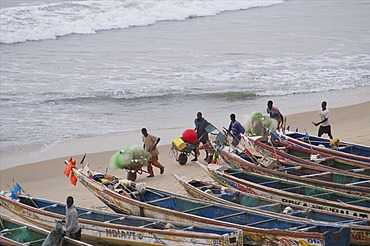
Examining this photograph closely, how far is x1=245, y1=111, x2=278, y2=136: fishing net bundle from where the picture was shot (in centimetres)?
1605

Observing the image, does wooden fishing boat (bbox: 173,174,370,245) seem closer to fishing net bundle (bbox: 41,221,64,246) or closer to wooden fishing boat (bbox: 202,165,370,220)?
wooden fishing boat (bbox: 202,165,370,220)

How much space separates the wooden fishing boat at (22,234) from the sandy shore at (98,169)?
272 cm

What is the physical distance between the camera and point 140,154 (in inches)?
589

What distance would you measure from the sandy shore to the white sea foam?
1973cm

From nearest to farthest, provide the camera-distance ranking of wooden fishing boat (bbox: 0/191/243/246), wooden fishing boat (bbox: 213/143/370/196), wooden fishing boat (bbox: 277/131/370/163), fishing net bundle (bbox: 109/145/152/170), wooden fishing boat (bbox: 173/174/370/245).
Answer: wooden fishing boat (bbox: 0/191/243/246) → wooden fishing boat (bbox: 173/174/370/245) → wooden fishing boat (bbox: 213/143/370/196) → wooden fishing boat (bbox: 277/131/370/163) → fishing net bundle (bbox: 109/145/152/170)

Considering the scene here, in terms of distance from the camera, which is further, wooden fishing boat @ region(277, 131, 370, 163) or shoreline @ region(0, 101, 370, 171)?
shoreline @ region(0, 101, 370, 171)

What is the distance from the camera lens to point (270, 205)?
12062mm

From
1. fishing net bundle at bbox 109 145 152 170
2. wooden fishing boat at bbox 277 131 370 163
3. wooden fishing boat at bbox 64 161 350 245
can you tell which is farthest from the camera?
fishing net bundle at bbox 109 145 152 170

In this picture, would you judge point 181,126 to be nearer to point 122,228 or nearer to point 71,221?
point 122,228

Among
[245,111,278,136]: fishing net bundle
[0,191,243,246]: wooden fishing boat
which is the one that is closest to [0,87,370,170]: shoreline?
[245,111,278,136]: fishing net bundle

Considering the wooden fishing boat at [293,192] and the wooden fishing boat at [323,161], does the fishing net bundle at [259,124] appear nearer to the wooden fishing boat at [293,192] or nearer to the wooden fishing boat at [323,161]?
the wooden fishing boat at [323,161]

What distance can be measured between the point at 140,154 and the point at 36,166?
3513 mm

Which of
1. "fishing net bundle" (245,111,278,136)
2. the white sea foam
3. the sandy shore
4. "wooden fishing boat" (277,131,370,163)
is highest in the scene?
the white sea foam

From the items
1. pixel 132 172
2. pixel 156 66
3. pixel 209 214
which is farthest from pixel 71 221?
pixel 156 66
